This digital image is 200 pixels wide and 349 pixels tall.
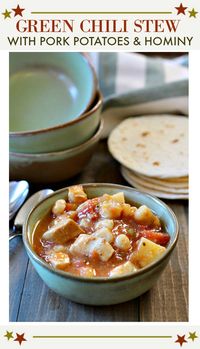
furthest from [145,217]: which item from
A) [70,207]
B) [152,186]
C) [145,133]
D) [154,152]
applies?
[145,133]

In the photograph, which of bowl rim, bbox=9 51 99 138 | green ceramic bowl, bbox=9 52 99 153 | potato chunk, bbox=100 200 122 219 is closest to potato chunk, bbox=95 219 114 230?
potato chunk, bbox=100 200 122 219

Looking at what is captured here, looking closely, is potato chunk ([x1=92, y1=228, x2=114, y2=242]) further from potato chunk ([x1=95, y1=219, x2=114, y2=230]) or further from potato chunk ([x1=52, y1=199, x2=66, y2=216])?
potato chunk ([x1=52, y1=199, x2=66, y2=216])

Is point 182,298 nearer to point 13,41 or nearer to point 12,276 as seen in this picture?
point 12,276

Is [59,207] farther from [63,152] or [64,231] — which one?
[63,152]

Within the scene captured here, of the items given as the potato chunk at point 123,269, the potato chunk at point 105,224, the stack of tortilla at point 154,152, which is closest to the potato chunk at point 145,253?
the potato chunk at point 123,269

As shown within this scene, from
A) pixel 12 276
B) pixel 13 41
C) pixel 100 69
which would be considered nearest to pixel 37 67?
pixel 100 69
